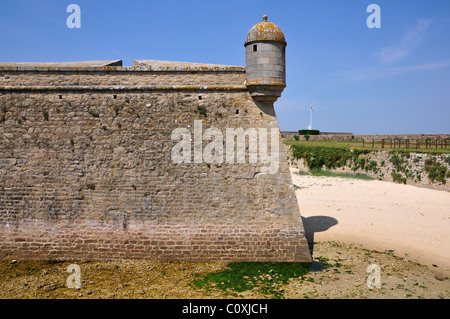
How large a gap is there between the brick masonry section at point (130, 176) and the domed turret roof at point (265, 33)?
1.24m

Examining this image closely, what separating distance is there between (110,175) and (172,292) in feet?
13.8

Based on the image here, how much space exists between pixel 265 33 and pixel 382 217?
11250mm

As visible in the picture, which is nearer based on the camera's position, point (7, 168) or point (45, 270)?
point (45, 270)

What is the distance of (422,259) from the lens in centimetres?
1065

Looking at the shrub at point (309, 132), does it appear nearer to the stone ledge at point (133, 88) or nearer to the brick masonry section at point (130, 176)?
the brick masonry section at point (130, 176)

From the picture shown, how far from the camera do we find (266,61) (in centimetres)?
954

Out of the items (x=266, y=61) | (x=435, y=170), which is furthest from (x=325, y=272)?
(x=435, y=170)

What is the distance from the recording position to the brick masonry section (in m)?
9.70

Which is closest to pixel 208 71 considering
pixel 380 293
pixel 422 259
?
pixel 380 293

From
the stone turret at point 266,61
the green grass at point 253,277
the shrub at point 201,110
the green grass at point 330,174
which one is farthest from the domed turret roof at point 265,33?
the green grass at point 330,174

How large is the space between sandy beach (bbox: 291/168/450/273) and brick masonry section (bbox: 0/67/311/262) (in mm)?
4003

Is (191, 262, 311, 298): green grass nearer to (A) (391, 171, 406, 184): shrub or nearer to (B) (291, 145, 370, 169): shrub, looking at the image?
(A) (391, 171, 406, 184): shrub

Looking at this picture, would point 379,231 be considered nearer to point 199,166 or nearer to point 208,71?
point 199,166

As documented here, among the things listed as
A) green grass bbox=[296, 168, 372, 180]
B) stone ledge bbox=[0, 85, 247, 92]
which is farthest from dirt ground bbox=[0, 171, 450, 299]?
green grass bbox=[296, 168, 372, 180]
